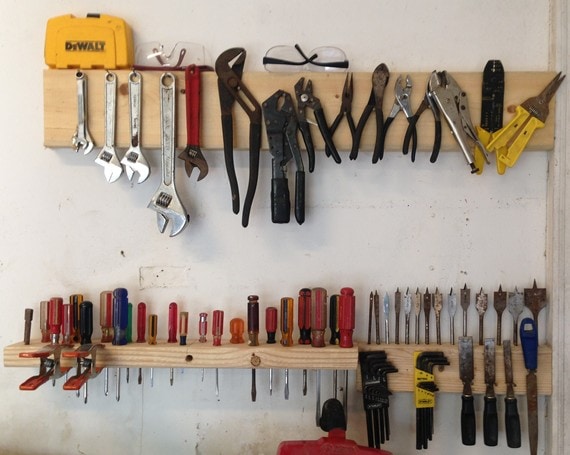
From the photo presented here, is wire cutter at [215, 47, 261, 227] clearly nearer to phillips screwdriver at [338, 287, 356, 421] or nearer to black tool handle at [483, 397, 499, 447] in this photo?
phillips screwdriver at [338, 287, 356, 421]

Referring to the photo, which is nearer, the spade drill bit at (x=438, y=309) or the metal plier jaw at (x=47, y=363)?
the metal plier jaw at (x=47, y=363)

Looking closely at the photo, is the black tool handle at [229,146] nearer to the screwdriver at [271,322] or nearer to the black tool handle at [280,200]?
the black tool handle at [280,200]

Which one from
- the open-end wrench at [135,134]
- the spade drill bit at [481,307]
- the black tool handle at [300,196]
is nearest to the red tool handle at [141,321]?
the open-end wrench at [135,134]

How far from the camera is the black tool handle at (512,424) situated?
1408mm

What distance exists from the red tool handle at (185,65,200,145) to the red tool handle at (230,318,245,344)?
45 centimetres

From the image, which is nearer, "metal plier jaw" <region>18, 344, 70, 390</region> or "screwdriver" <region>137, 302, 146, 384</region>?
"metal plier jaw" <region>18, 344, 70, 390</region>

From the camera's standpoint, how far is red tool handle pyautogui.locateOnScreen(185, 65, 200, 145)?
4.62 feet

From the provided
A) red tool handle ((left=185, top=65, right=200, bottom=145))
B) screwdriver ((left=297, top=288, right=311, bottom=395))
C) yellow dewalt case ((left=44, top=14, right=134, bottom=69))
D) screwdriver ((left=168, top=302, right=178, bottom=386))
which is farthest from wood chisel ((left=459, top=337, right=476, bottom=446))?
yellow dewalt case ((left=44, top=14, right=134, bottom=69))

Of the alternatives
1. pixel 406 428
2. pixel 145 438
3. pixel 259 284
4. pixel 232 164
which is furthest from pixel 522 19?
pixel 145 438

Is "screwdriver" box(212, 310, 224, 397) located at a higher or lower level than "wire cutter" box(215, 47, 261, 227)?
lower

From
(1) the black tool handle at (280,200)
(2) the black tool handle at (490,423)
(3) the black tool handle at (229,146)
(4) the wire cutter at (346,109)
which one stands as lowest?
(2) the black tool handle at (490,423)

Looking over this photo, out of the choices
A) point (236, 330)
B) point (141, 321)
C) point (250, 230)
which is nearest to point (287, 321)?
point (236, 330)

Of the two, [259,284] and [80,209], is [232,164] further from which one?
[80,209]

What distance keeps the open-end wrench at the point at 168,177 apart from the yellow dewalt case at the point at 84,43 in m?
0.13
